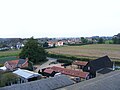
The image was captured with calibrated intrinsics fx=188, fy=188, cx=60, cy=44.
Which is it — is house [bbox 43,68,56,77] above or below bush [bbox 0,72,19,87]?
below

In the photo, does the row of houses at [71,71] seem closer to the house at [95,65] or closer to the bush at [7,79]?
the house at [95,65]

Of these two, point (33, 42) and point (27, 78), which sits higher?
point (33, 42)

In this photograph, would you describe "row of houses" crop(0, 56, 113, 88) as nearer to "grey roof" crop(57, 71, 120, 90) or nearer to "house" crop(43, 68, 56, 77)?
"house" crop(43, 68, 56, 77)

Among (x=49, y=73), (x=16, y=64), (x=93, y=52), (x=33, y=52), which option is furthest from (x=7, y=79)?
(x=93, y=52)

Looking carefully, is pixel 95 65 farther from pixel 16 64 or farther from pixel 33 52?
pixel 33 52

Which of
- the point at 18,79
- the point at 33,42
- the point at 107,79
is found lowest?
the point at 18,79

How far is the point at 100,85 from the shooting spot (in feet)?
48.2

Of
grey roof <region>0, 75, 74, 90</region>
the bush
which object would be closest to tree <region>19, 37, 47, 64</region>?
the bush

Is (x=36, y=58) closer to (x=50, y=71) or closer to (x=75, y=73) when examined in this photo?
(x=50, y=71)

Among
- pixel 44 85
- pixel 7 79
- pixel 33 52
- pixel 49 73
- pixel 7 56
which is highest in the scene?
pixel 33 52

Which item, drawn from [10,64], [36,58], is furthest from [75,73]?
[36,58]

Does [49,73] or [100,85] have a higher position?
[100,85]


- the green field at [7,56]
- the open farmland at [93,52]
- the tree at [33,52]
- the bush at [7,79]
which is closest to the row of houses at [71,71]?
the bush at [7,79]

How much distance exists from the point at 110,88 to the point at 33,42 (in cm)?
2711
